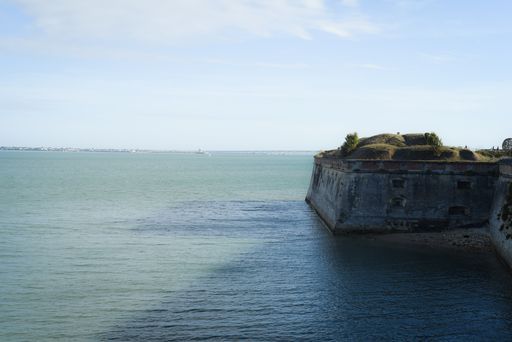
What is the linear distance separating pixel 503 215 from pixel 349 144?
18673 millimetres

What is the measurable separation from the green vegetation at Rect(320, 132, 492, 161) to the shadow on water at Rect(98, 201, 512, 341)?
9.30 metres

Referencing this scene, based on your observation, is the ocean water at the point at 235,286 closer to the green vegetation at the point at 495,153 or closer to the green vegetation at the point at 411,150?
the green vegetation at the point at 411,150

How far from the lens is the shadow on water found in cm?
1647

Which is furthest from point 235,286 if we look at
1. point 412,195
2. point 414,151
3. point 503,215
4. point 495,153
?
point 495,153

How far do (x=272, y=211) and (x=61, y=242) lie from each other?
20.6 metres

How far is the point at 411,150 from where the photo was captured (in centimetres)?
3700

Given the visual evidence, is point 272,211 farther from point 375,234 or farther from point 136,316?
point 136,316

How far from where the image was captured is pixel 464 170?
30.8 meters

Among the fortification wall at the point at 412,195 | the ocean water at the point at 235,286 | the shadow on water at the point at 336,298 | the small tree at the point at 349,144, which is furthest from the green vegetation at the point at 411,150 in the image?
the shadow on water at the point at 336,298

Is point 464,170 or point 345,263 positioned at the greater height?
point 464,170

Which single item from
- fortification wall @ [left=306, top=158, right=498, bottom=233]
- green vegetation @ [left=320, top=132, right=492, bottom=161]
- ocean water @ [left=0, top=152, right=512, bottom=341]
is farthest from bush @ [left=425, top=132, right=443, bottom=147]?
ocean water @ [left=0, top=152, right=512, bottom=341]

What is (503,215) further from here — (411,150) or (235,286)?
Answer: (235,286)

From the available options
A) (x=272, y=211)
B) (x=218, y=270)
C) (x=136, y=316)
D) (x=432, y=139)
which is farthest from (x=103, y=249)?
(x=432, y=139)

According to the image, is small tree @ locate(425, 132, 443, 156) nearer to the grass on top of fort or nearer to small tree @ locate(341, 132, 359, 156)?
the grass on top of fort
